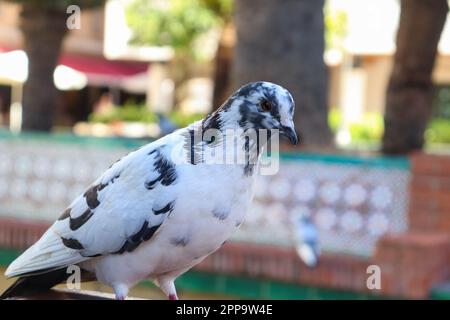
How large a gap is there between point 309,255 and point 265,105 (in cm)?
434

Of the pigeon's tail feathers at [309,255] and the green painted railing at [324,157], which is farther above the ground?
the green painted railing at [324,157]

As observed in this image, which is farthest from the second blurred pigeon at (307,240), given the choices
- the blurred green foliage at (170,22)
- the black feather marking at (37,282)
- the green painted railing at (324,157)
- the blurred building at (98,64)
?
A: the blurred building at (98,64)

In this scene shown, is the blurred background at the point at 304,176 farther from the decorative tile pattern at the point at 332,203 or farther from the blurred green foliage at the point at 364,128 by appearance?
the blurred green foliage at the point at 364,128

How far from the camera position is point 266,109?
2303mm

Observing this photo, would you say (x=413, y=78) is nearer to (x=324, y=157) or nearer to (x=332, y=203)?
(x=324, y=157)

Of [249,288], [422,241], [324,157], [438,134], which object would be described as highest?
[324,157]

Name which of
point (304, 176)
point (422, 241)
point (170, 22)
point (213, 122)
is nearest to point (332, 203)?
Answer: point (304, 176)

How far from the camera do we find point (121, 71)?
27.1 m

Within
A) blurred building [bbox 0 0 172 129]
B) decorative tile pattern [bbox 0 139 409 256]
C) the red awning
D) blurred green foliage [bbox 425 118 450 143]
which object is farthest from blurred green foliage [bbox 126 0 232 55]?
decorative tile pattern [bbox 0 139 409 256]

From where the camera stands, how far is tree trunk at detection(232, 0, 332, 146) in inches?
285

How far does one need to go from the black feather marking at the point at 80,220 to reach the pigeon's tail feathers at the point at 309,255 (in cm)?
400

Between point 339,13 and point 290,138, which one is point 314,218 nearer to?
point 290,138

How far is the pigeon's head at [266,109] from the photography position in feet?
7.51

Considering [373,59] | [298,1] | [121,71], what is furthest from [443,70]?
[298,1]
